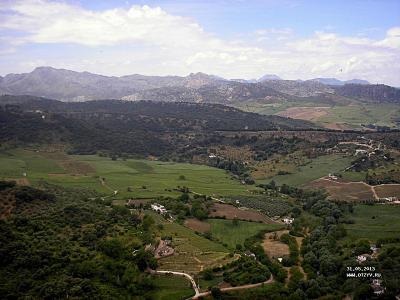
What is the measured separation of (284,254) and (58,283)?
130ft

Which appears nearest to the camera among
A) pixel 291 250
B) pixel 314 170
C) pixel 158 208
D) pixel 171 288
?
pixel 171 288

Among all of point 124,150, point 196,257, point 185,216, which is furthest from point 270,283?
point 124,150

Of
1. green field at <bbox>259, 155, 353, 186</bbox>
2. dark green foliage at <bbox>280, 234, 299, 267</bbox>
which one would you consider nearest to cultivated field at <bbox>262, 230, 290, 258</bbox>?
dark green foliage at <bbox>280, 234, 299, 267</bbox>

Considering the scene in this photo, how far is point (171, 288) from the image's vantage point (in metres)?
68.8

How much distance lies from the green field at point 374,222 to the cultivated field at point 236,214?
18076 mm

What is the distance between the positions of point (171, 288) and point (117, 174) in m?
82.5

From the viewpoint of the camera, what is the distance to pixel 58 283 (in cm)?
6125

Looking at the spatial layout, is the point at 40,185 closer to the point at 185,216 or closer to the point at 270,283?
the point at 185,216

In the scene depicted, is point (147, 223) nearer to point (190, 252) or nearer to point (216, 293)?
point (190, 252)

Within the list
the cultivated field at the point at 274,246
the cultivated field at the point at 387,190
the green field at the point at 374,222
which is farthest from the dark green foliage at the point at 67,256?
the cultivated field at the point at 387,190

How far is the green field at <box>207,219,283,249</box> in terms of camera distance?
93.8 m

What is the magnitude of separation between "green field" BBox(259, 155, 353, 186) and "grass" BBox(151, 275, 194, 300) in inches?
3049

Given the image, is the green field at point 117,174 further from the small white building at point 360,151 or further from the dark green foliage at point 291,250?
the small white building at point 360,151

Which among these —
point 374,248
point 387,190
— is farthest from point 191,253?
point 387,190
